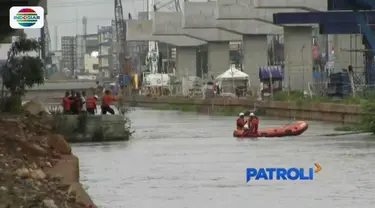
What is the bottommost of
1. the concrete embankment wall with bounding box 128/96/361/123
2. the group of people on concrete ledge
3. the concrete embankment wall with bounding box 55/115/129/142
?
the concrete embankment wall with bounding box 128/96/361/123

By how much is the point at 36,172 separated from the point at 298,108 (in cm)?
4787

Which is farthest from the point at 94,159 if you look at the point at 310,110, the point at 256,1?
the point at 256,1

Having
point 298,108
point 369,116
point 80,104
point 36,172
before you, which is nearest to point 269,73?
point 298,108

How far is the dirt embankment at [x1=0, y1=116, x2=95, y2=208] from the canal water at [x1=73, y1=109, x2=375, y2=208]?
1.11m

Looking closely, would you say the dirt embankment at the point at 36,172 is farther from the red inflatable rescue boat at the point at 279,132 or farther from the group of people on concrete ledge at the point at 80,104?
the red inflatable rescue boat at the point at 279,132

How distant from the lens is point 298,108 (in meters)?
66.1

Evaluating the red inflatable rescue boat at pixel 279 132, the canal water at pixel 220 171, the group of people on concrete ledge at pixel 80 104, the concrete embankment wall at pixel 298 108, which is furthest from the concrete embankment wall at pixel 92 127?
the concrete embankment wall at pixel 298 108

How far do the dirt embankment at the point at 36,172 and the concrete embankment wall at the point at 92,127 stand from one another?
45.5ft

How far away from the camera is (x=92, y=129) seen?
4391 cm

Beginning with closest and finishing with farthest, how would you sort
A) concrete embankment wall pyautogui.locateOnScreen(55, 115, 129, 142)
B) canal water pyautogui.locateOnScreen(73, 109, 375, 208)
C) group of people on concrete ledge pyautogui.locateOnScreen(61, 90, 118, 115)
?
canal water pyautogui.locateOnScreen(73, 109, 375, 208) < concrete embankment wall pyautogui.locateOnScreen(55, 115, 129, 142) < group of people on concrete ledge pyautogui.locateOnScreen(61, 90, 118, 115)

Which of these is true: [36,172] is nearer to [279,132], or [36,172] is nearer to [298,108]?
[279,132]

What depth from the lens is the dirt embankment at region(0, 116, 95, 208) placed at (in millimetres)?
15242

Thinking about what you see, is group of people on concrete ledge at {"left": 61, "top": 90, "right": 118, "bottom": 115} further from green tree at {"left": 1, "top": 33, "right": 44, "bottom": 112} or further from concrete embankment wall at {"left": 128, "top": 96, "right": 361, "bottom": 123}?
concrete embankment wall at {"left": 128, "top": 96, "right": 361, "bottom": 123}

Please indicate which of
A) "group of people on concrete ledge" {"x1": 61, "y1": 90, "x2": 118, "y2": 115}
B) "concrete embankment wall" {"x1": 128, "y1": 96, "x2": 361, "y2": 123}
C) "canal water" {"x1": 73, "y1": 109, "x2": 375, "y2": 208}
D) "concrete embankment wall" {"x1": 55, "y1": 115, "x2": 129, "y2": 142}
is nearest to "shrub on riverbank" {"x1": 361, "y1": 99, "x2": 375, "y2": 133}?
"canal water" {"x1": 73, "y1": 109, "x2": 375, "y2": 208}
